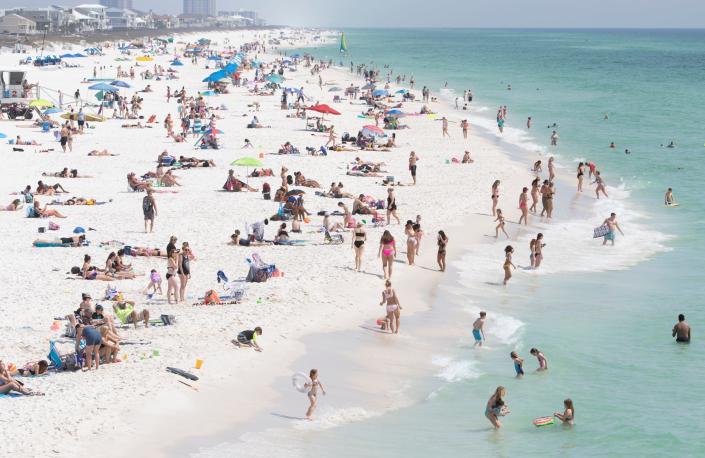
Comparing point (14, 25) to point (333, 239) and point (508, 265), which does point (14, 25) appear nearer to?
point (333, 239)

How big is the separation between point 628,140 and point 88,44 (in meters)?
92.7

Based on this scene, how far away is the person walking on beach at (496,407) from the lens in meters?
12.9

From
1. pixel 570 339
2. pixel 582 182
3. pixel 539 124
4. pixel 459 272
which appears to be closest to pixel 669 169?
pixel 582 182

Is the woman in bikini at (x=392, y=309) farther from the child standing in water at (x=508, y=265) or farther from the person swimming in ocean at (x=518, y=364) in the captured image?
the child standing in water at (x=508, y=265)

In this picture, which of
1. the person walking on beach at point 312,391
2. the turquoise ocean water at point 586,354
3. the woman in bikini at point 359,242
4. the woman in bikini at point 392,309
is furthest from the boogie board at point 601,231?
the person walking on beach at point 312,391

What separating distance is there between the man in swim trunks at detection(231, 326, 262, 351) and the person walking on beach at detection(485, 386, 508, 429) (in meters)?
4.21

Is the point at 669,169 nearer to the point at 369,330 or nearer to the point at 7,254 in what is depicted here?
the point at 369,330

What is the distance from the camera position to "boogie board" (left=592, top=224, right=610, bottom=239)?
78.9 feet

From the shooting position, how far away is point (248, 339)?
15258 mm

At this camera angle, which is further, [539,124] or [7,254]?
[539,124]

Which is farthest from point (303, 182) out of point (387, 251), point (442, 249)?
point (387, 251)

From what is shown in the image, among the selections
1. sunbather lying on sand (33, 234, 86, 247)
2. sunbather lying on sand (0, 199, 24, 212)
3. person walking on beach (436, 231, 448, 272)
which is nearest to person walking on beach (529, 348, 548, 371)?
person walking on beach (436, 231, 448, 272)

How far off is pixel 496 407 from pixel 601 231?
12435mm

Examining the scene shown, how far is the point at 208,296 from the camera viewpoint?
17141 millimetres
